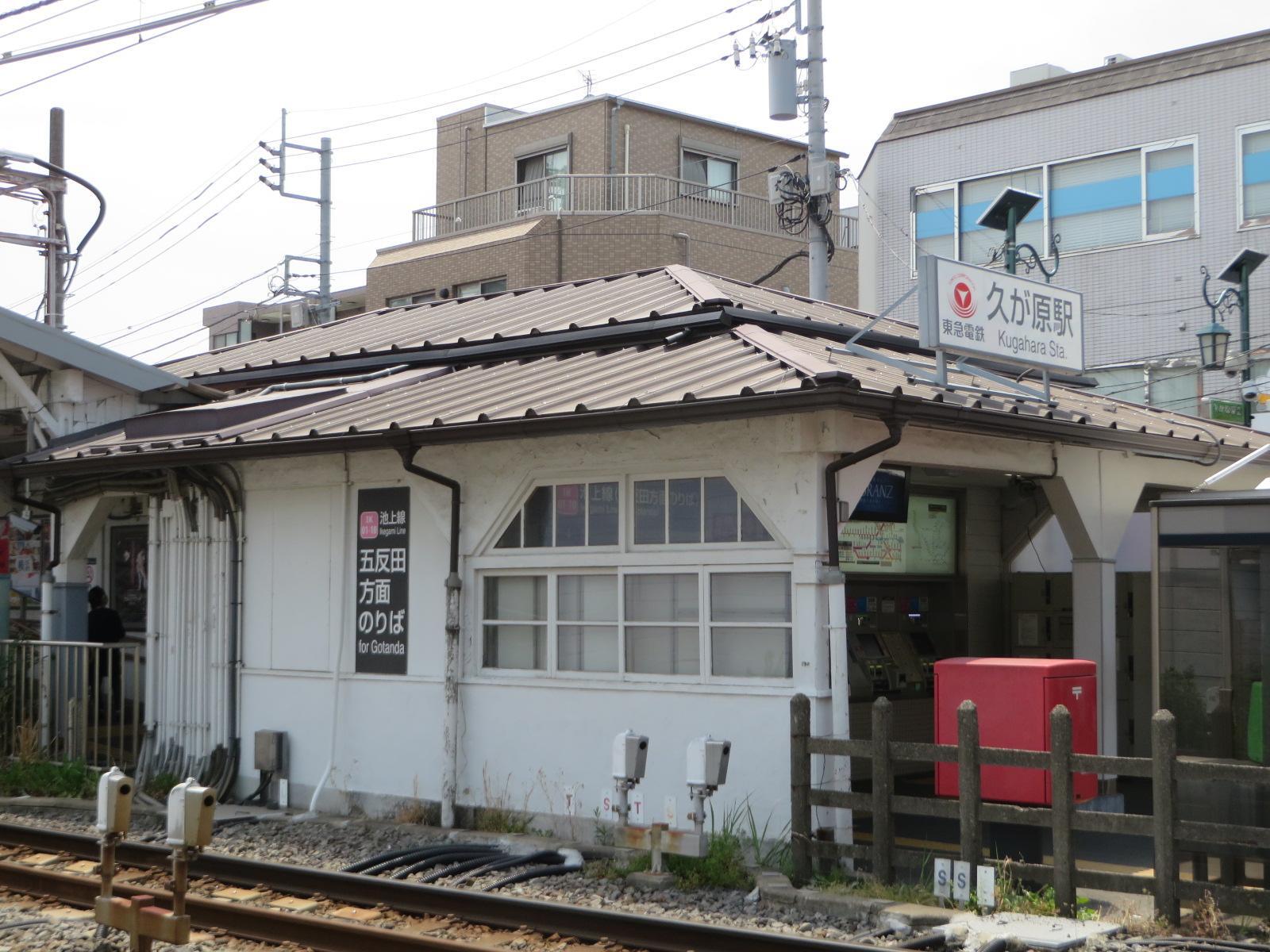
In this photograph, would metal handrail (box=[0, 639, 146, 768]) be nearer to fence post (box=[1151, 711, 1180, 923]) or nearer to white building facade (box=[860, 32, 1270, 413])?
fence post (box=[1151, 711, 1180, 923])

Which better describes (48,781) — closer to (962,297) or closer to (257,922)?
(257,922)

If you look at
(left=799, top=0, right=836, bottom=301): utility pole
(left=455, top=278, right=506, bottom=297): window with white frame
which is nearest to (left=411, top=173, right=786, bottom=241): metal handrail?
(left=455, top=278, right=506, bottom=297): window with white frame

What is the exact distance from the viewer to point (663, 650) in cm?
1112

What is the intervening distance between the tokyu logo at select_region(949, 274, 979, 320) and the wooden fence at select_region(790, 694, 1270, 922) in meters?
3.69

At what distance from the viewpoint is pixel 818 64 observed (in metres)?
24.7

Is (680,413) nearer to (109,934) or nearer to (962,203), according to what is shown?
(109,934)

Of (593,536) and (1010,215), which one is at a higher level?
(1010,215)

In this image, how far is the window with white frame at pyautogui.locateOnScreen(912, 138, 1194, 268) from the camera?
83.3 feet

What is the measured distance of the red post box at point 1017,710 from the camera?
957 centimetres

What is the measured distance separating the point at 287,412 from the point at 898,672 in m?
6.50

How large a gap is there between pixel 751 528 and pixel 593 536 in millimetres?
1490

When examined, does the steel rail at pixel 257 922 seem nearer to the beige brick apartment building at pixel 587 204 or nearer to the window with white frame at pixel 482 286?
the beige brick apartment building at pixel 587 204

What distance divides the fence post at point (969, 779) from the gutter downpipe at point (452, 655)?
463 cm

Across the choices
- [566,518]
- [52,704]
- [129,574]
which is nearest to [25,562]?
[129,574]
